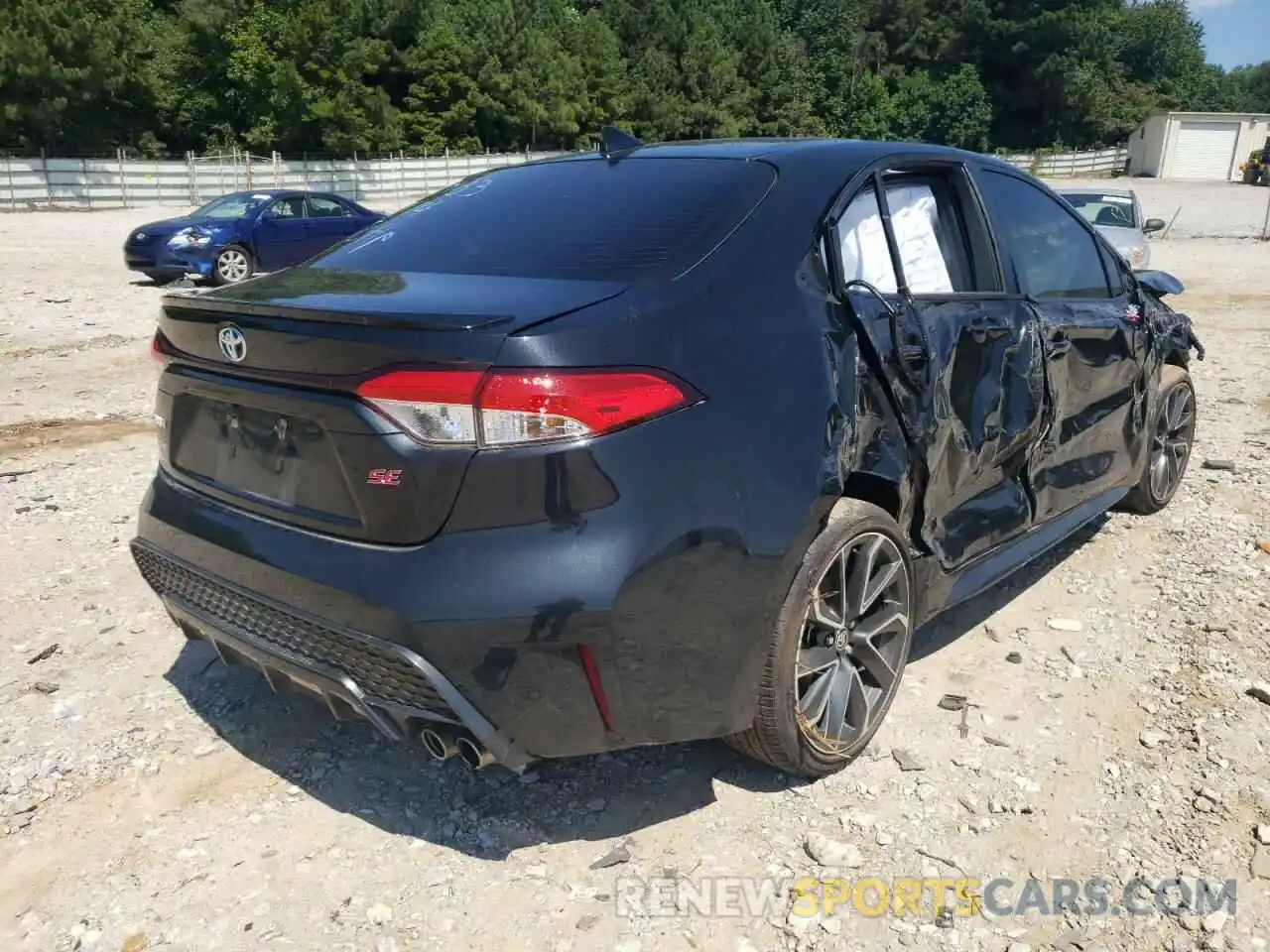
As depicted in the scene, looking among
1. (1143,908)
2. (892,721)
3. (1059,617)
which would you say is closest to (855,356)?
(892,721)

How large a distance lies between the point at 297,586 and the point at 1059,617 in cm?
292

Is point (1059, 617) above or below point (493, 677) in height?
below

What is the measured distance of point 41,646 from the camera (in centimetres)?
371

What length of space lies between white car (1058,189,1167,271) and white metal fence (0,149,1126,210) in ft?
55.9

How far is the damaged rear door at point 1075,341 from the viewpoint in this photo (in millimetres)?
3674

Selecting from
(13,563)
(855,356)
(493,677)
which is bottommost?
(13,563)

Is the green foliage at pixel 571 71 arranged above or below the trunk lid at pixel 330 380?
above

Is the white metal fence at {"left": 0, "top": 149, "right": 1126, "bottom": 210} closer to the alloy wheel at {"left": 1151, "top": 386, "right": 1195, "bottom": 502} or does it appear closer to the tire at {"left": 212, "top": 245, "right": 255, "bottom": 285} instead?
the tire at {"left": 212, "top": 245, "right": 255, "bottom": 285}

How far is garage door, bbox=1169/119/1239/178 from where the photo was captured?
5759cm

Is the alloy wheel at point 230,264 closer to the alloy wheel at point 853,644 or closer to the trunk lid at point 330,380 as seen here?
the trunk lid at point 330,380

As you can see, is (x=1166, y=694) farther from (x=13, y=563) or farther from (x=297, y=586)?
(x=13, y=563)

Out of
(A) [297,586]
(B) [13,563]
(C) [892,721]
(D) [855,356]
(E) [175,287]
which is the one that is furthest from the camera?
(B) [13,563]

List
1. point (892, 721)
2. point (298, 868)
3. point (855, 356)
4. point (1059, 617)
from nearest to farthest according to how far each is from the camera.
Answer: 1. point (298, 868)
2. point (855, 356)
3. point (892, 721)
4. point (1059, 617)

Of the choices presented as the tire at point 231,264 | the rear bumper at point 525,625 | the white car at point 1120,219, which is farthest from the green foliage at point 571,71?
the rear bumper at point 525,625
